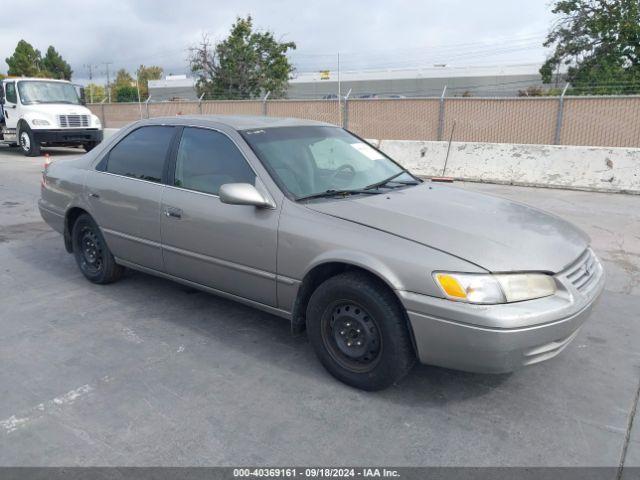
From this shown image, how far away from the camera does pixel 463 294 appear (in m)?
2.83

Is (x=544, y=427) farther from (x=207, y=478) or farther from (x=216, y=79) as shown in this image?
(x=216, y=79)

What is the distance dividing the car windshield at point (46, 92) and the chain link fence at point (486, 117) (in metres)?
5.13

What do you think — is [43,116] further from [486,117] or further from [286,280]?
[286,280]

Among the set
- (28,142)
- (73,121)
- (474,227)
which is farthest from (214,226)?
(28,142)

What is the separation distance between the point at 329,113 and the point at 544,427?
15779 mm

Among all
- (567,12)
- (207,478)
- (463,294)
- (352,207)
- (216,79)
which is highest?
(567,12)

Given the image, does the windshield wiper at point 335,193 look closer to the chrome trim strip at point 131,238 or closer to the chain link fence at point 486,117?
the chrome trim strip at point 131,238

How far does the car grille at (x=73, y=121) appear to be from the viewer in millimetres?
17734

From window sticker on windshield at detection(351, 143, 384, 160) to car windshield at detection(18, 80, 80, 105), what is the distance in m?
16.8

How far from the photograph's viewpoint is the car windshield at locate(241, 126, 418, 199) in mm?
3768

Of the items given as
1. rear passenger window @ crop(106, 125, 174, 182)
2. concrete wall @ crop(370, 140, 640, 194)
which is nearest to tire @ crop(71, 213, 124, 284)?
rear passenger window @ crop(106, 125, 174, 182)

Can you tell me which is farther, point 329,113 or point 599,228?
point 329,113

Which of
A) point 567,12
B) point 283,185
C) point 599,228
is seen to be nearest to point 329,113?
point 599,228

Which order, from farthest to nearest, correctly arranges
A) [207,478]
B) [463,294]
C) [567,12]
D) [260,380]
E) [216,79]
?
[216,79] → [567,12] → [260,380] → [463,294] → [207,478]
